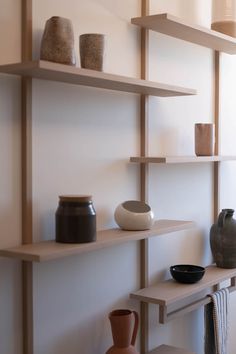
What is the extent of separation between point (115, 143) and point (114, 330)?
27.3 inches

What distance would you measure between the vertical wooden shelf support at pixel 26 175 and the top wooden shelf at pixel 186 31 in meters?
0.55

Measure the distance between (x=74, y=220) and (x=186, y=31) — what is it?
997 mm

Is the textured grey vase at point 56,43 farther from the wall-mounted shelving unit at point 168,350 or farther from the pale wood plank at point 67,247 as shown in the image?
the wall-mounted shelving unit at point 168,350

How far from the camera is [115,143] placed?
2016mm

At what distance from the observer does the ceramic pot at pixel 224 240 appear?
96.2 inches

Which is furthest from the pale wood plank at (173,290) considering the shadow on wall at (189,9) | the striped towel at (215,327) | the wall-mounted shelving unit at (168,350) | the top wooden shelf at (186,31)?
the shadow on wall at (189,9)

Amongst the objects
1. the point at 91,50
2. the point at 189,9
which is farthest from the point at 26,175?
the point at 189,9

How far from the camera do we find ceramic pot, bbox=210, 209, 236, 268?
244 centimetres

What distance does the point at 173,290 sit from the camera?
7.00ft

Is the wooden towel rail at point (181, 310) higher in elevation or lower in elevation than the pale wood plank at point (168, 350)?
higher

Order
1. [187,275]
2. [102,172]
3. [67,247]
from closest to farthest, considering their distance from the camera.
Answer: [67,247] < [102,172] < [187,275]

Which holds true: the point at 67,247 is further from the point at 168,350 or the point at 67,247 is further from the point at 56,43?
the point at 168,350

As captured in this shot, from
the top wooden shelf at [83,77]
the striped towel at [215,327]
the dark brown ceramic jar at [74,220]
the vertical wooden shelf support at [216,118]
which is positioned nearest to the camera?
the top wooden shelf at [83,77]

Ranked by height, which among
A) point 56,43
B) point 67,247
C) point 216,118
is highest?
point 56,43
